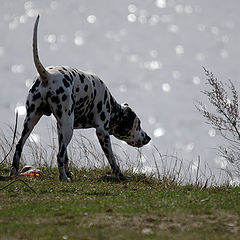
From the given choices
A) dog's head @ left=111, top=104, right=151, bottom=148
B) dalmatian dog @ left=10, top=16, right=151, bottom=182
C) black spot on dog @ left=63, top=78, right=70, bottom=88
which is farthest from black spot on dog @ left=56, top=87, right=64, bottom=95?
dog's head @ left=111, top=104, right=151, bottom=148

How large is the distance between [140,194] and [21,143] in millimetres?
2346

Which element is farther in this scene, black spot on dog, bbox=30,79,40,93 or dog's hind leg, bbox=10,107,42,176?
dog's hind leg, bbox=10,107,42,176

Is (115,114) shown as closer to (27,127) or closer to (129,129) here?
(129,129)

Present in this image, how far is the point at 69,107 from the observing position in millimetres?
7512

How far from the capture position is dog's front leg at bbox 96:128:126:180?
29.6ft

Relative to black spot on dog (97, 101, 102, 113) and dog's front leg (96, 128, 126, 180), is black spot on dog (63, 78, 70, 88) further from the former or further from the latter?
dog's front leg (96, 128, 126, 180)

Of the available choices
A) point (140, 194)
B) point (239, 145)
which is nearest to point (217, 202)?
point (140, 194)

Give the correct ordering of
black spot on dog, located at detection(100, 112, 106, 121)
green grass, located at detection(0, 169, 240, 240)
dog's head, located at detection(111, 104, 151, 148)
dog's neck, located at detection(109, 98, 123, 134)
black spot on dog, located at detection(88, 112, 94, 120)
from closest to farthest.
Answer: green grass, located at detection(0, 169, 240, 240)
black spot on dog, located at detection(88, 112, 94, 120)
black spot on dog, located at detection(100, 112, 106, 121)
dog's neck, located at detection(109, 98, 123, 134)
dog's head, located at detection(111, 104, 151, 148)

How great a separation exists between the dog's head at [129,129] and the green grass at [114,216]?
4001mm

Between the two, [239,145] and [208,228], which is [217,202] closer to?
[208,228]

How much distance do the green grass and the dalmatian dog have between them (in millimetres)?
1442

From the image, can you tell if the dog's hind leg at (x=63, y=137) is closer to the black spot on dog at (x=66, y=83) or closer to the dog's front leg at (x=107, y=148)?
the black spot on dog at (x=66, y=83)

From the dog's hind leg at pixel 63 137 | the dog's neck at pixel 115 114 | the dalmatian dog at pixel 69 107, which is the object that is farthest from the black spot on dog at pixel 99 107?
the dog's hind leg at pixel 63 137

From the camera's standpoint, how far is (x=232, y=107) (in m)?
9.95
